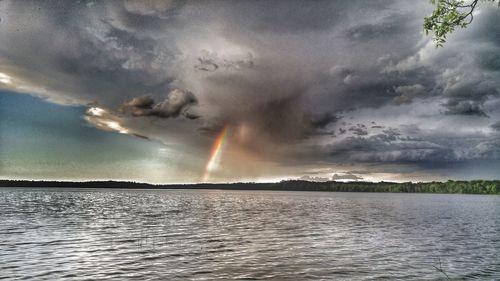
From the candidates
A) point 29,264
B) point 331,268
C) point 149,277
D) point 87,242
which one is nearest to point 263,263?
point 331,268

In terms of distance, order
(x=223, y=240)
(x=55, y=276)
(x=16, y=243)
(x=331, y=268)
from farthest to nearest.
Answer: (x=223, y=240)
(x=16, y=243)
(x=331, y=268)
(x=55, y=276)

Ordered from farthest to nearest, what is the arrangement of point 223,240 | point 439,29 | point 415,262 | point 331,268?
point 223,240 → point 415,262 → point 331,268 → point 439,29

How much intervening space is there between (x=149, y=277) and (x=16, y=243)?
21.1 metres

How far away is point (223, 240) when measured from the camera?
135 ft

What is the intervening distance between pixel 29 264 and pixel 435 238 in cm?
4369

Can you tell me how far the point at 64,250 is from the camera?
3369cm

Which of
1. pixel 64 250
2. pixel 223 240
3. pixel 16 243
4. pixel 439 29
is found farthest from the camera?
pixel 223 240

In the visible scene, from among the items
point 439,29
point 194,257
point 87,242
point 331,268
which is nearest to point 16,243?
point 87,242

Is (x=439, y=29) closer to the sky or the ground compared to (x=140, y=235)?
closer to the sky

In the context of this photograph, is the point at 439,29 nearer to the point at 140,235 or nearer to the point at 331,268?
the point at 331,268

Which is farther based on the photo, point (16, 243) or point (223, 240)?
point (223, 240)

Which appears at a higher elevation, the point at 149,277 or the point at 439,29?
the point at 439,29

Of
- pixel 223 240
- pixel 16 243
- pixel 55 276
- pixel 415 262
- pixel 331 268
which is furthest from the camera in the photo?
pixel 223 240

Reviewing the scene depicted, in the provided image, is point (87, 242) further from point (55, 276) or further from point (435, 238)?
point (435, 238)
